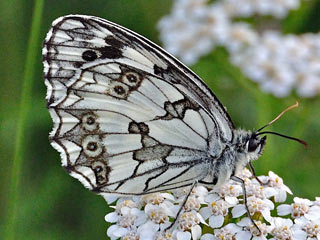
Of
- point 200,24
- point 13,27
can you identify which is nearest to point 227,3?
point 200,24

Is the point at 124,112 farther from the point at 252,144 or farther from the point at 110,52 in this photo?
the point at 252,144

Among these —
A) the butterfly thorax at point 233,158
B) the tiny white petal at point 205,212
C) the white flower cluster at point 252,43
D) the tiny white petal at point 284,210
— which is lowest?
the tiny white petal at point 205,212

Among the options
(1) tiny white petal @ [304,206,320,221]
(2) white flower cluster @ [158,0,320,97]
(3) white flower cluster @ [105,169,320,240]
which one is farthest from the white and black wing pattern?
(2) white flower cluster @ [158,0,320,97]

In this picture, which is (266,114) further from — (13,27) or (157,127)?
(13,27)

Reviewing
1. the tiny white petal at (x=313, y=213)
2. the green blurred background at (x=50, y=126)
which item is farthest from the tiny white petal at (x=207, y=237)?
the green blurred background at (x=50, y=126)

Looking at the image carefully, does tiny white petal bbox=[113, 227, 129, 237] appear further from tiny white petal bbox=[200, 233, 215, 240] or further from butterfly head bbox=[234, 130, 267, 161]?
butterfly head bbox=[234, 130, 267, 161]

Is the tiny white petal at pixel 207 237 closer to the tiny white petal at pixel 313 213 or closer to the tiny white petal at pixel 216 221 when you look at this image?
the tiny white petal at pixel 216 221
